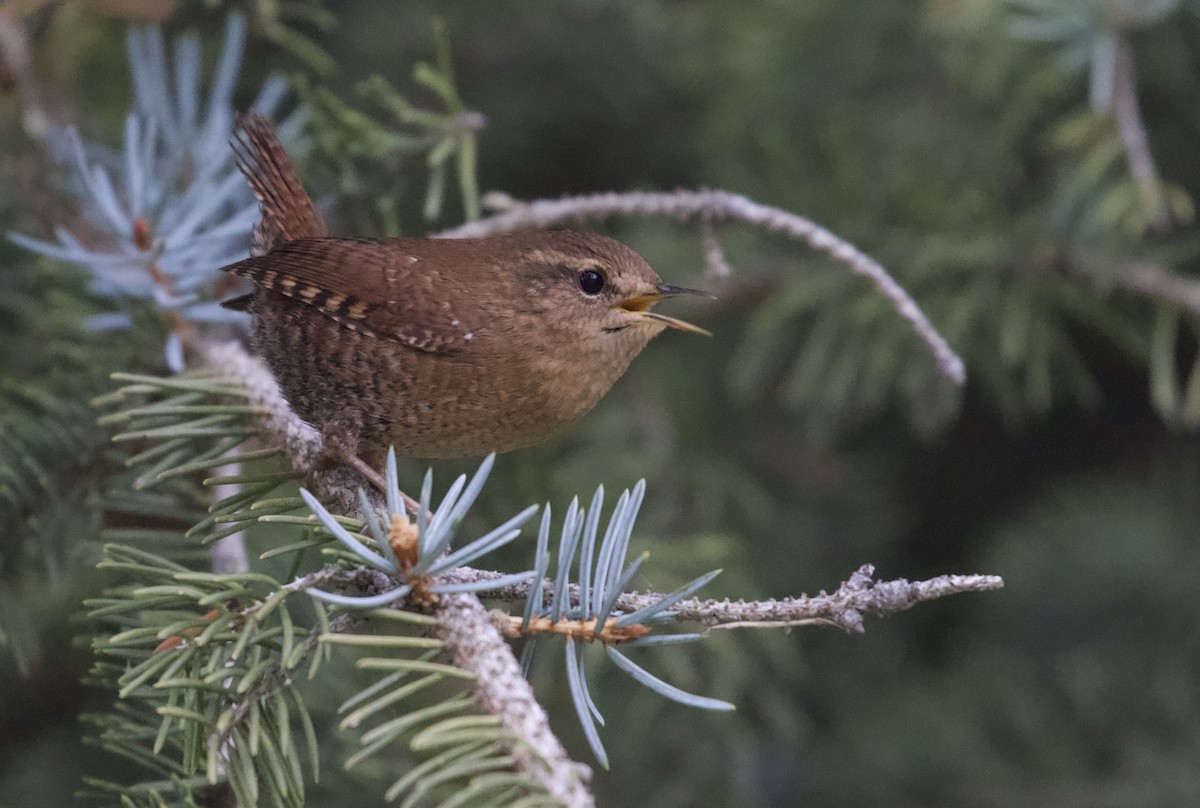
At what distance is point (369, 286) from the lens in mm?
1858

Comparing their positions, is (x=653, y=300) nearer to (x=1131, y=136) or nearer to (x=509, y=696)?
(x=1131, y=136)

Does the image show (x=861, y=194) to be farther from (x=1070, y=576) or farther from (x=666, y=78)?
(x=1070, y=576)

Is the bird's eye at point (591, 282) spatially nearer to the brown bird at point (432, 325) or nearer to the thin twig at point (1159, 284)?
the brown bird at point (432, 325)

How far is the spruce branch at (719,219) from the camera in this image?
166 centimetres

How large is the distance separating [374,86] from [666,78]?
122cm

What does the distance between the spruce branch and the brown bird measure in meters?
0.04

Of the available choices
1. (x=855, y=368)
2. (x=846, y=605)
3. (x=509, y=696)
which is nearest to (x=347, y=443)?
(x=509, y=696)

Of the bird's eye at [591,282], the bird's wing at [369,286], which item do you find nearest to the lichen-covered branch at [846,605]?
the bird's wing at [369,286]

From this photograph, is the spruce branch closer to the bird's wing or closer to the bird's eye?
the bird's eye

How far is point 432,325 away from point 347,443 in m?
0.23

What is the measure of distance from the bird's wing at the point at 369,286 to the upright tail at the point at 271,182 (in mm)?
112

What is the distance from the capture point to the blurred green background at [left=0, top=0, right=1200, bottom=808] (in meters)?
2.24

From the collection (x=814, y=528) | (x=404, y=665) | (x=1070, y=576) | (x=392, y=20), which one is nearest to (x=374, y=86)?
(x=392, y=20)

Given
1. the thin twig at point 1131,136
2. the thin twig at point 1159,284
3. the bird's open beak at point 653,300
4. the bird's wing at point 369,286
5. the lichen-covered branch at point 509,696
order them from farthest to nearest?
the thin twig at point 1159,284, the thin twig at point 1131,136, the bird's open beak at point 653,300, the bird's wing at point 369,286, the lichen-covered branch at point 509,696
